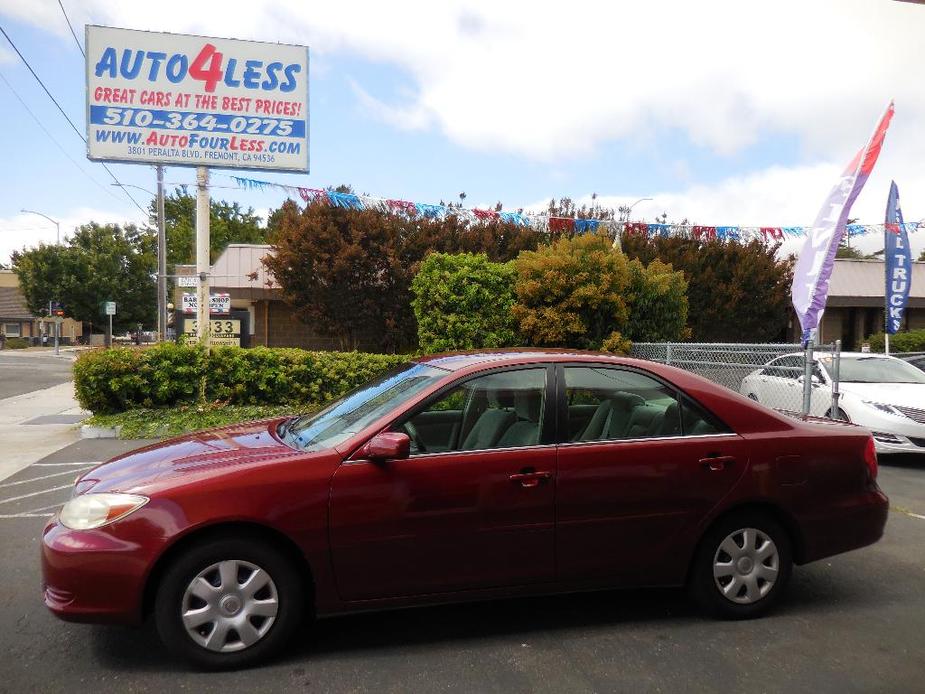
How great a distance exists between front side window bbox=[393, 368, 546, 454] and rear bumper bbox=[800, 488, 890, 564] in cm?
166

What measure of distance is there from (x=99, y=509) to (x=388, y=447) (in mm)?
1321

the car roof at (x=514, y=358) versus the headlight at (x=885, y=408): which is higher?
the car roof at (x=514, y=358)

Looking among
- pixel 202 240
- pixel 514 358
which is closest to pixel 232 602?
pixel 514 358

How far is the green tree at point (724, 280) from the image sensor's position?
20078mm

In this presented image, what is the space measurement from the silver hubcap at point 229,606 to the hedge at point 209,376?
791 cm

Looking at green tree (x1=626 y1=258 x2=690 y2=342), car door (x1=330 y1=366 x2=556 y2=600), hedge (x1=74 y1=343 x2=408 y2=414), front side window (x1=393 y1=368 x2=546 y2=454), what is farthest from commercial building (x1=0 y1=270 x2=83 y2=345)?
car door (x1=330 y1=366 x2=556 y2=600)

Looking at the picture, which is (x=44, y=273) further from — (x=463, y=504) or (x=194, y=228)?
(x=463, y=504)

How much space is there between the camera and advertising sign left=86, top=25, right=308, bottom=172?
11.7m

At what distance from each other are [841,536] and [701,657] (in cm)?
123

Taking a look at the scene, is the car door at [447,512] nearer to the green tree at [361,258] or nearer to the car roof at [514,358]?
the car roof at [514,358]

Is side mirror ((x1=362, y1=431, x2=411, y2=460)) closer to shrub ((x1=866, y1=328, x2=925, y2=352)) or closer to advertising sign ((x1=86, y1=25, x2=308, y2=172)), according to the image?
advertising sign ((x1=86, y1=25, x2=308, y2=172))

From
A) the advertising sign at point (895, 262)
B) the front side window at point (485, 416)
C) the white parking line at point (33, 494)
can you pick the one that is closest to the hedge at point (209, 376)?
the white parking line at point (33, 494)

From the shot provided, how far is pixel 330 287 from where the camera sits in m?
17.8

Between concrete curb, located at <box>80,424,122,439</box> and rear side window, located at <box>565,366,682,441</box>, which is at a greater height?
rear side window, located at <box>565,366,682,441</box>
